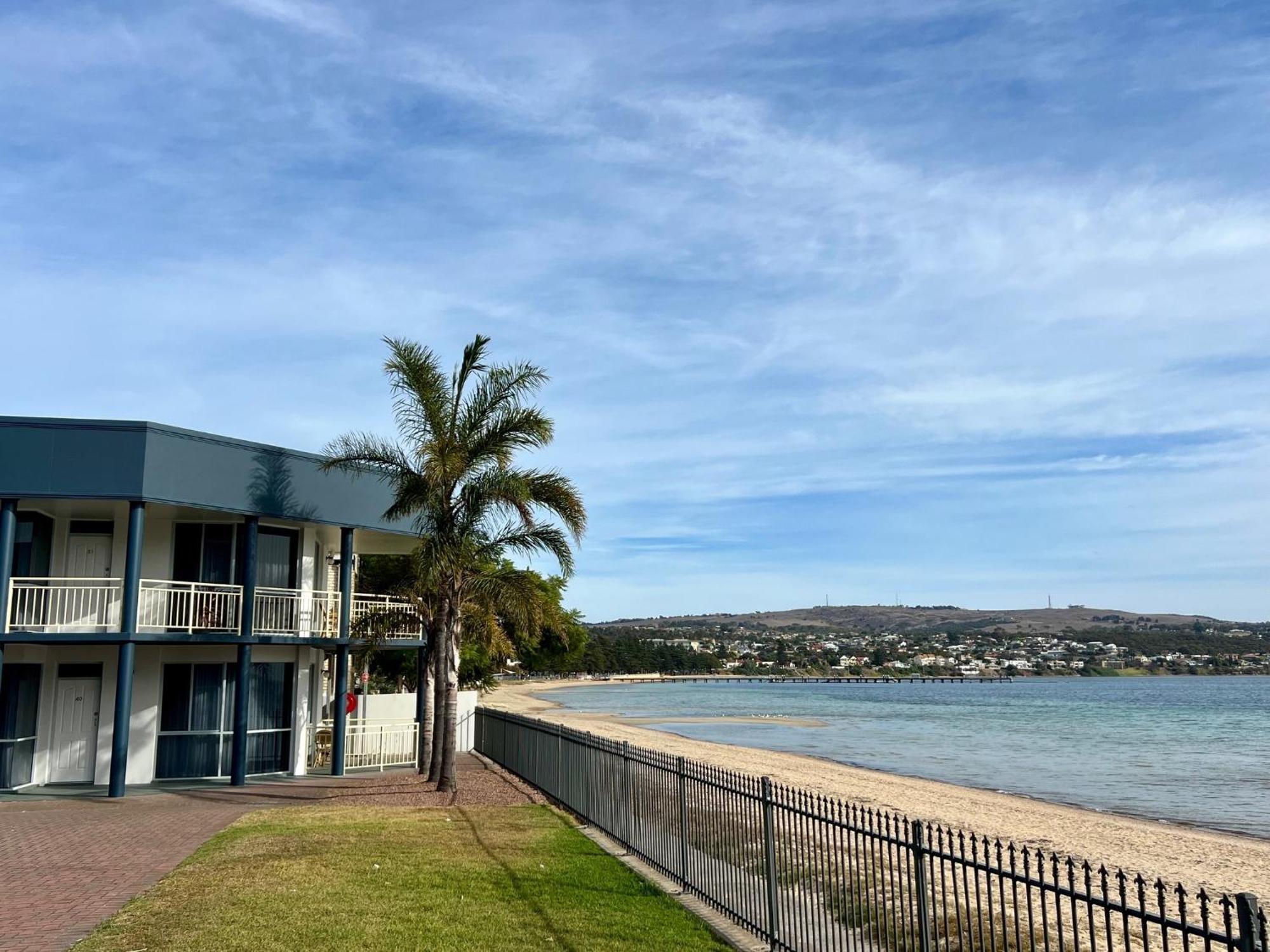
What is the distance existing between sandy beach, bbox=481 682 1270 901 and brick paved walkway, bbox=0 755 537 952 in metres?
9.79

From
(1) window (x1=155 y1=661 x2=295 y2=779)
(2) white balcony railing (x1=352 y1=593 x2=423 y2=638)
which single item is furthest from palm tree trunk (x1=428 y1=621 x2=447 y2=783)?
(1) window (x1=155 y1=661 x2=295 y2=779)

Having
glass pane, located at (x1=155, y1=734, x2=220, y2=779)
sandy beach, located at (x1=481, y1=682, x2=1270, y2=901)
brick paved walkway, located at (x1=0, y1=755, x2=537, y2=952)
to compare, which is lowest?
sandy beach, located at (x1=481, y1=682, x2=1270, y2=901)

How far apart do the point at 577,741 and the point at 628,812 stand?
2.99 metres

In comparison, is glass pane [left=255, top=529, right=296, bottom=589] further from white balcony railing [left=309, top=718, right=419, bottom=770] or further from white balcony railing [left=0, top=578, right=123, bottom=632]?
white balcony railing [left=309, top=718, right=419, bottom=770]

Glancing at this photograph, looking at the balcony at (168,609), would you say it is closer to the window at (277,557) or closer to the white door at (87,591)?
the white door at (87,591)

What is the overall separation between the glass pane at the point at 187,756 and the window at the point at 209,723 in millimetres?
13

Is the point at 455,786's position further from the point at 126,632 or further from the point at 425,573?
the point at 126,632

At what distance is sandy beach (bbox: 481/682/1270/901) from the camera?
18.3m

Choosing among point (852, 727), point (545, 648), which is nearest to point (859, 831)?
point (545, 648)

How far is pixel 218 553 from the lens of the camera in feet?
75.1

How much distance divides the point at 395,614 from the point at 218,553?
453 centimetres

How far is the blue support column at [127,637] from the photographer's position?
19531 mm

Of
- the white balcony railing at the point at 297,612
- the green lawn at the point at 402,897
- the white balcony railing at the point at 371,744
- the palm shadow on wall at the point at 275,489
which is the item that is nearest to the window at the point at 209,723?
the white balcony railing at the point at 297,612

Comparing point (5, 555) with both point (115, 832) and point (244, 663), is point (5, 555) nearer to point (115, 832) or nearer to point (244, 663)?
point (244, 663)
